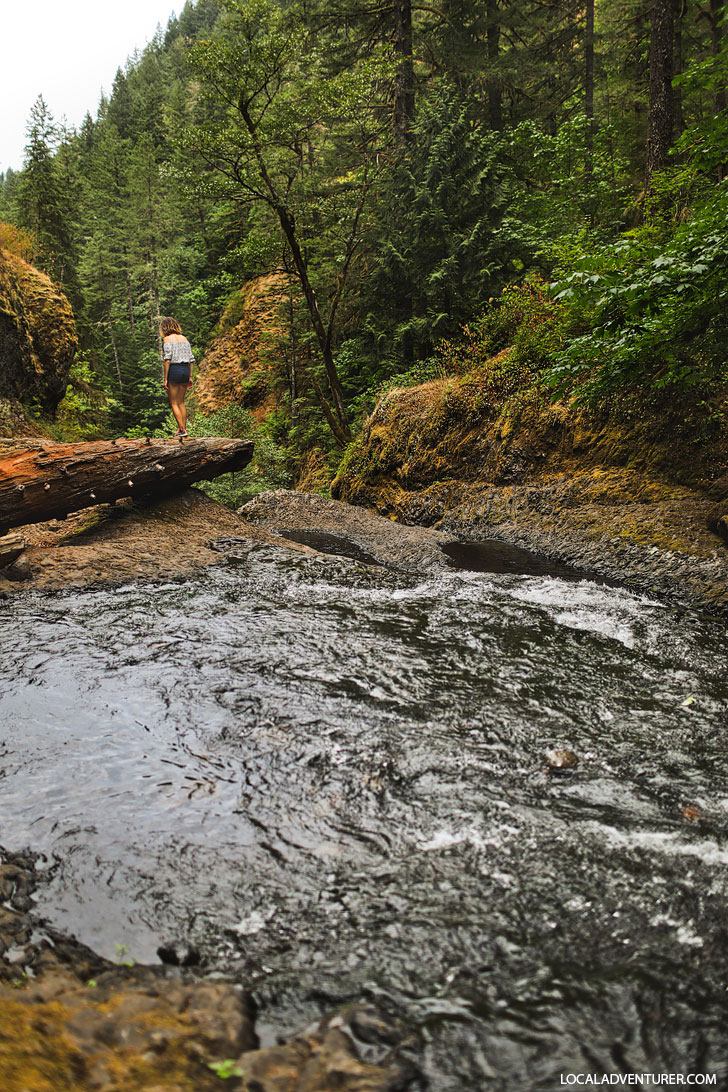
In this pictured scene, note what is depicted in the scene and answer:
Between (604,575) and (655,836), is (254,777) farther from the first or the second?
(604,575)

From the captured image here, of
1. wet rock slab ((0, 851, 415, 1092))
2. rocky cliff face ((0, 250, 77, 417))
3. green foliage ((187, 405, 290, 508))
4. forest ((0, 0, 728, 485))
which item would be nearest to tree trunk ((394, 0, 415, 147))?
forest ((0, 0, 728, 485))

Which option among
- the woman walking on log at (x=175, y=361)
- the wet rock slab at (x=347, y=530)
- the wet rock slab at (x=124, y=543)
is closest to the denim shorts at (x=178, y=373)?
the woman walking on log at (x=175, y=361)

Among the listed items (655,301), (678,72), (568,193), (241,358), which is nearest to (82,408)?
(241,358)

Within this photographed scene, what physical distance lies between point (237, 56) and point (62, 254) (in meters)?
21.1

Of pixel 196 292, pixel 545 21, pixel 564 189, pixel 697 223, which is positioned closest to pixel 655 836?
pixel 697 223

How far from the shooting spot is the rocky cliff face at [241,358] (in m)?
24.5

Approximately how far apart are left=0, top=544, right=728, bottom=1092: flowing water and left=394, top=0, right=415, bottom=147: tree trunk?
16.2 metres

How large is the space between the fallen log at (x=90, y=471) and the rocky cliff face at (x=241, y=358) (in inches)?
568

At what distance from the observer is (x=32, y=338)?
47.5ft

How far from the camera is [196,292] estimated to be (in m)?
31.3

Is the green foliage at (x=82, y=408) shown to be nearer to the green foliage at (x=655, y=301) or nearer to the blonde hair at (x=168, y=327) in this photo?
the blonde hair at (x=168, y=327)

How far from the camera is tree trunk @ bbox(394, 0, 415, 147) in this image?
52.6ft

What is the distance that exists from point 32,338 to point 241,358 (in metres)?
12.5

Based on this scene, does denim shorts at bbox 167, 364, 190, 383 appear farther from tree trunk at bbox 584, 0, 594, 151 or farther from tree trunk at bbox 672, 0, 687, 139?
tree trunk at bbox 584, 0, 594, 151
